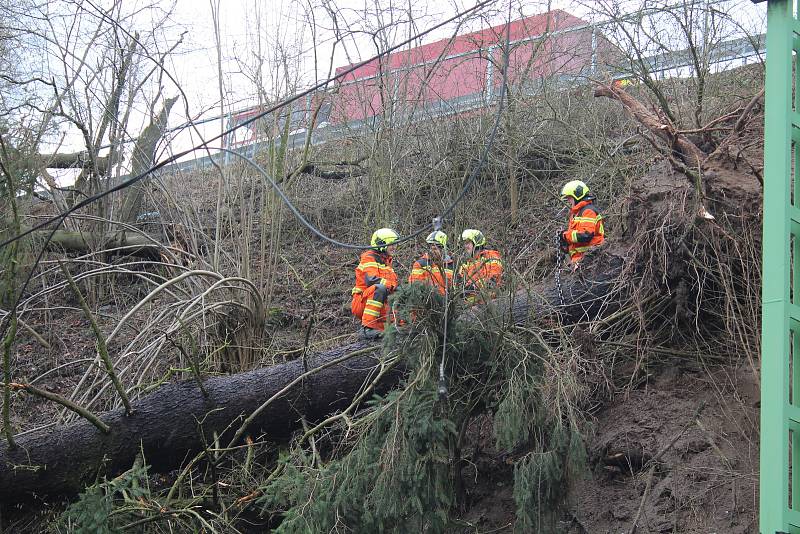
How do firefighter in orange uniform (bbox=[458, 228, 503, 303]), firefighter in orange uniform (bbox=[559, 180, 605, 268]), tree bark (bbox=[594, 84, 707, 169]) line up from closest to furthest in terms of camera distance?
firefighter in orange uniform (bbox=[458, 228, 503, 303]), tree bark (bbox=[594, 84, 707, 169]), firefighter in orange uniform (bbox=[559, 180, 605, 268])

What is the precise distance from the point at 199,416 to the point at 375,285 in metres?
2.25

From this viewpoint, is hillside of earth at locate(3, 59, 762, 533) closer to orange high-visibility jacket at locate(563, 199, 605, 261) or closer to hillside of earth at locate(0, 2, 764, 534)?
hillside of earth at locate(0, 2, 764, 534)

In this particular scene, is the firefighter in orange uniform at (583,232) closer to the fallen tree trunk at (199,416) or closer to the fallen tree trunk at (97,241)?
the fallen tree trunk at (199,416)

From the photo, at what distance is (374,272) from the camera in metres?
8.45

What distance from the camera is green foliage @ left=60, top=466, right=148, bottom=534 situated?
230 inches

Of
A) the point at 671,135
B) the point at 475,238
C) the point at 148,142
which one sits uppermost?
the point at 148,142

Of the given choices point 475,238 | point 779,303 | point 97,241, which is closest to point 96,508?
point 475,238

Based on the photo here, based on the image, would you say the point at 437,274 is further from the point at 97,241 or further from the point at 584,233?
the point at 97,241

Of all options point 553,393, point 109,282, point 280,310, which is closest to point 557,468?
point 553,393

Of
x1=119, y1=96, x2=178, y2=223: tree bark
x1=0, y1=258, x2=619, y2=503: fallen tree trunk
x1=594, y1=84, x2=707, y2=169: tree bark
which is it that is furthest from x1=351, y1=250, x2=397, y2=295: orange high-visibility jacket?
x1=119, y1=96, x2=178, y2=223: tree bark

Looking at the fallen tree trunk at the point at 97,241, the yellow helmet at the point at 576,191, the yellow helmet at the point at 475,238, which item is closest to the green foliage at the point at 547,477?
the yellow helmet at the point at 475,238

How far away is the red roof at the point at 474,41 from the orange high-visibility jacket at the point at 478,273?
5.62 m

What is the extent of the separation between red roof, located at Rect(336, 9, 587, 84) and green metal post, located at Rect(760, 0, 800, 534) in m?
8.11

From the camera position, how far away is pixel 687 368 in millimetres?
7121
